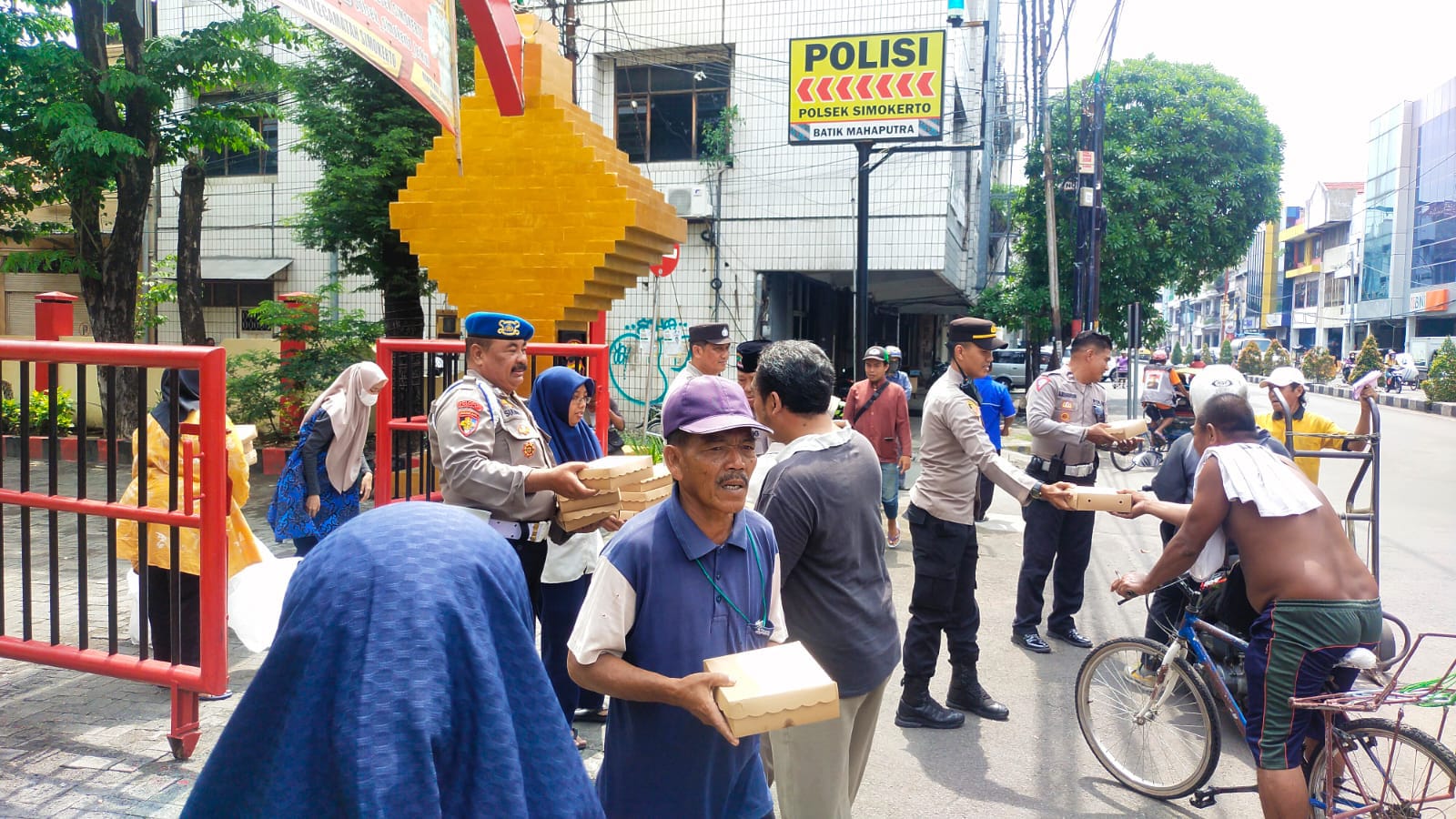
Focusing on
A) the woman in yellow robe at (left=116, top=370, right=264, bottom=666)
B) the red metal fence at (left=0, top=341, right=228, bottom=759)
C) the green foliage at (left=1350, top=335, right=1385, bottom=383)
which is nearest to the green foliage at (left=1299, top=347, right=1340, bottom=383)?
the green foliage at (left=1350, top=335, right=1385, bottom=383)

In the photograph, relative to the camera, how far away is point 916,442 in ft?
56.1

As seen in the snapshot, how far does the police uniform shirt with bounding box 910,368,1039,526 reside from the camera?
15.6 ft

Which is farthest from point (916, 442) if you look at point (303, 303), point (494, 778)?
point (494, 778)

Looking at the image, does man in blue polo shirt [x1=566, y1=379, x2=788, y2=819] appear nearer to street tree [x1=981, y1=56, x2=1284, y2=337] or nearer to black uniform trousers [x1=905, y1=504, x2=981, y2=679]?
black uniform trousers [x1=905, y1=504, x2=981, y2=679]

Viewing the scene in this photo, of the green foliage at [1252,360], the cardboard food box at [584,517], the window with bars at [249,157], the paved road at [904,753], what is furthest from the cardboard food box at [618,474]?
the green foliage at [1252,360]

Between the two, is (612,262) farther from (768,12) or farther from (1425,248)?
(1425,248)

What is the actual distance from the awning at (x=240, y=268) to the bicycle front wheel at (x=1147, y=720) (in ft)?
57.9

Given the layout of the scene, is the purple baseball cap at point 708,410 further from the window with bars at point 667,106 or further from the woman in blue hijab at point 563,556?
the window with bars at point 667,106

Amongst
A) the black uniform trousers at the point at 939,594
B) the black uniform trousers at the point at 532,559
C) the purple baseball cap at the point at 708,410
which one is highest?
the purple baseball cap at the point at 708,410

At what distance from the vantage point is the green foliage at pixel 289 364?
12.4 metres

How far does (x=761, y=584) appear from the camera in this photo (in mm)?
2355

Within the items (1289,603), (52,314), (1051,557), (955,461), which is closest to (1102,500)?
(1289,603)

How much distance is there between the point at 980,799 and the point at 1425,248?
2110 inches

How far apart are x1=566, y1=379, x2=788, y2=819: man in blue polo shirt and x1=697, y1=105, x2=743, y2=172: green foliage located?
14977mm
